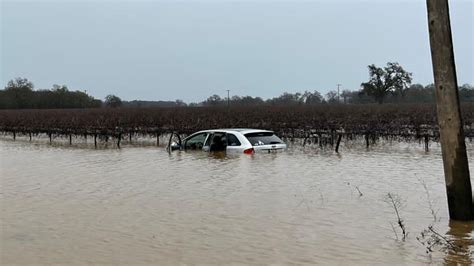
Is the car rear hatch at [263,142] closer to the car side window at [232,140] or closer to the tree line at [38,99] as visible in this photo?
the car side window at [232,140]

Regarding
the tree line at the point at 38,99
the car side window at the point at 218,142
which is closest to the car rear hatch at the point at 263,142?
the car side window at the point at 218,142

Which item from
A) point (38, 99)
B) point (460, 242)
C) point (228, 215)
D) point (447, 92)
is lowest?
point (460, 242)

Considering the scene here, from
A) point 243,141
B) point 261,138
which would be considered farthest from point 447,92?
point 261,138

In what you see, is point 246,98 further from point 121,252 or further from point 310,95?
point 121,252

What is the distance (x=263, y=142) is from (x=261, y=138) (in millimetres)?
174

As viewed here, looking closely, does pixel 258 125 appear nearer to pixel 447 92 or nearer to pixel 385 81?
pixel 447 92

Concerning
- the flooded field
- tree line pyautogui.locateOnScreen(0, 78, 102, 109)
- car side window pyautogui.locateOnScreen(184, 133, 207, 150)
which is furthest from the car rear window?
tree line pyautogui.locateOnScreen(0, 78, 102, 109)

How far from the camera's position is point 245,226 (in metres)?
7.12

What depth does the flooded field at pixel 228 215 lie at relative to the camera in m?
5.80

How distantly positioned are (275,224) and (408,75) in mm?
75927

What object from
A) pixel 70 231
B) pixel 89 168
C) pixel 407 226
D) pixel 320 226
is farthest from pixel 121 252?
pixel 89 168

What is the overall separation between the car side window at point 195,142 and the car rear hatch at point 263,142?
2161 mm

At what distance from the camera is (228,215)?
7844 mm

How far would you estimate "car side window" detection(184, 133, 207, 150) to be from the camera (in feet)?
56.5
